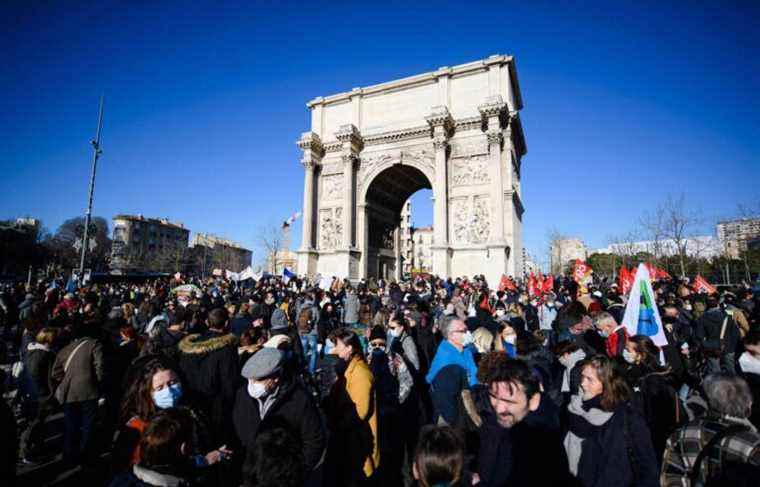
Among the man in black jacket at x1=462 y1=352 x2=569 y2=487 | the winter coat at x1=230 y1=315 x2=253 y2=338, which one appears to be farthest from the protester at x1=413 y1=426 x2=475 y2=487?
the winter coat at x1=230 y1=315 x2=253 y2=338

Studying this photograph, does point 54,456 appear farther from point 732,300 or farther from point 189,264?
point 189,264

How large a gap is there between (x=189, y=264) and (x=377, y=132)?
2219 inches

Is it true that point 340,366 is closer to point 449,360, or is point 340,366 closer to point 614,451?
point 449,360

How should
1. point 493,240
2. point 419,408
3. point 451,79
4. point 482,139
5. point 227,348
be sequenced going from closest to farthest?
point 227,348, point 419,408, point 493,240, point 482,139, point 451,79

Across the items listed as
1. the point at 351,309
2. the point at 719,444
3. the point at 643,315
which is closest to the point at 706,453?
the point at 719,444

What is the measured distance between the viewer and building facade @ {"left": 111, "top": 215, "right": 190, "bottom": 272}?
60.2 meters

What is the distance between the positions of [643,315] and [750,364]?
1.23 meters

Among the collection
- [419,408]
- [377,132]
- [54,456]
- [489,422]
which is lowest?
[54,456]

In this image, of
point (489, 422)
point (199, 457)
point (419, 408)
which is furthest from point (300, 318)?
point (489, 422)

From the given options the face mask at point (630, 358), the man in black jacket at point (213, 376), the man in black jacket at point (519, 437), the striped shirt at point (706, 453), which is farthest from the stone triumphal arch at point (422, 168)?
the man in black jacket at point (519, 437)

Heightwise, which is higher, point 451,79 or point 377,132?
point 451,79

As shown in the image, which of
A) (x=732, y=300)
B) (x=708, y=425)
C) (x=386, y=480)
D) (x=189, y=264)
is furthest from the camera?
(x=189, y=264)

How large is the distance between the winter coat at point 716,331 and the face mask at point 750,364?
3.35 meters

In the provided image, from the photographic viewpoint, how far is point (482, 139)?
2389 centimetres
